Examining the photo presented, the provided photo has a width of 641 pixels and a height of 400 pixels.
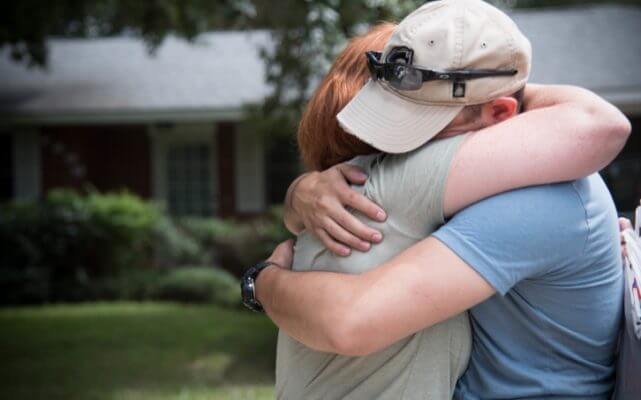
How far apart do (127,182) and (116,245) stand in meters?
2.77

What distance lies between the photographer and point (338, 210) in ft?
5.82

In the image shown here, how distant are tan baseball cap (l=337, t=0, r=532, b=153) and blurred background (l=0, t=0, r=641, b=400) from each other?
4203 millimetres

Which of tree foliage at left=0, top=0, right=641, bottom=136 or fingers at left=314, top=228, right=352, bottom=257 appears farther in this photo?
tree foliage at left=0, top=0, right=641, bottom=136

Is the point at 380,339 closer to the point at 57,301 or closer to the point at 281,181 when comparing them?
the point at 57,301

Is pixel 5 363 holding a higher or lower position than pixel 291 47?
lower

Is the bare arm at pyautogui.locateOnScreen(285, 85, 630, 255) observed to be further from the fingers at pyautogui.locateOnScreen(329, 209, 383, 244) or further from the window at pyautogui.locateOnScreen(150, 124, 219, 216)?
the window at pyautogui.locateOnScreen(150, 124, 219, 216)

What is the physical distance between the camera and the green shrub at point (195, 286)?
13.2 m

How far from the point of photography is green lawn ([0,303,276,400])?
787 centimetres

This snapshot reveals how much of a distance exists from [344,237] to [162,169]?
15.0 m

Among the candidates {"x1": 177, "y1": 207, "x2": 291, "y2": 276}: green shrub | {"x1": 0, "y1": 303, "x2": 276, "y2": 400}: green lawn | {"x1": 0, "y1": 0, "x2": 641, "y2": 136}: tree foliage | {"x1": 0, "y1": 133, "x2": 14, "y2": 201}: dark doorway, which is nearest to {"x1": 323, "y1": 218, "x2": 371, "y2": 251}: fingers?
{"x1": 0, "y1": 0, "x2": 641, "y2": 136}: tree foliage

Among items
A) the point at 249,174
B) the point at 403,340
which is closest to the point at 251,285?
the point at 403,340

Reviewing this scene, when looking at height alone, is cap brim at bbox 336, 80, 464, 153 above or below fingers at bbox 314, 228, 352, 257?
above

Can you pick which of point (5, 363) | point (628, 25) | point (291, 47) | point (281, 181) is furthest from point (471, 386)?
point (628, 25)

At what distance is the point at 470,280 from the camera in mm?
1577
